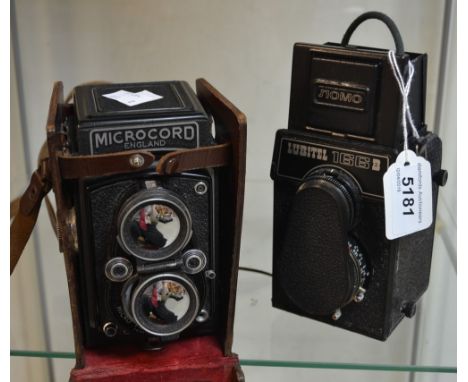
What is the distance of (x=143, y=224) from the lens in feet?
2.05

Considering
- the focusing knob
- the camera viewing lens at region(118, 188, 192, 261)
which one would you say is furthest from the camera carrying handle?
the camera viewing lens at region(118, 188, 192, 261)

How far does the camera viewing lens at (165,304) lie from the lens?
0.64 m

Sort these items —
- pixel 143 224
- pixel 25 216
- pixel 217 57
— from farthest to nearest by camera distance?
pixel 217 57
pixel 25 216
pixel 143 224

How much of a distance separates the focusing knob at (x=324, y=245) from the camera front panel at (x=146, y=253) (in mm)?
88

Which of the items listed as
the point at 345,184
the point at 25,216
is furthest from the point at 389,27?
the point at 25,216

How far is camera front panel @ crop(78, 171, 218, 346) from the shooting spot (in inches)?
24.7

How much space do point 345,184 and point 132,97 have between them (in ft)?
0.69

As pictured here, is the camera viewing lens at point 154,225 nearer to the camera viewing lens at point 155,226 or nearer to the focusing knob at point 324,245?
the camera viewing lens at point 155,226

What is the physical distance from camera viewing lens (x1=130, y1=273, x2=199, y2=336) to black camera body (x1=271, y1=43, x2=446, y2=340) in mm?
125

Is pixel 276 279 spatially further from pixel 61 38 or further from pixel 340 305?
pixel 61 38

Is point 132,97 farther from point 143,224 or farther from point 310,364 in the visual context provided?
point 310,364

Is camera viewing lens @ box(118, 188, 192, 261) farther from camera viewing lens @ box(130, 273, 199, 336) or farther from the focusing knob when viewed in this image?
the focusing knob

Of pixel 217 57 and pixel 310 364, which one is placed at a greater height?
pixel 217 57
